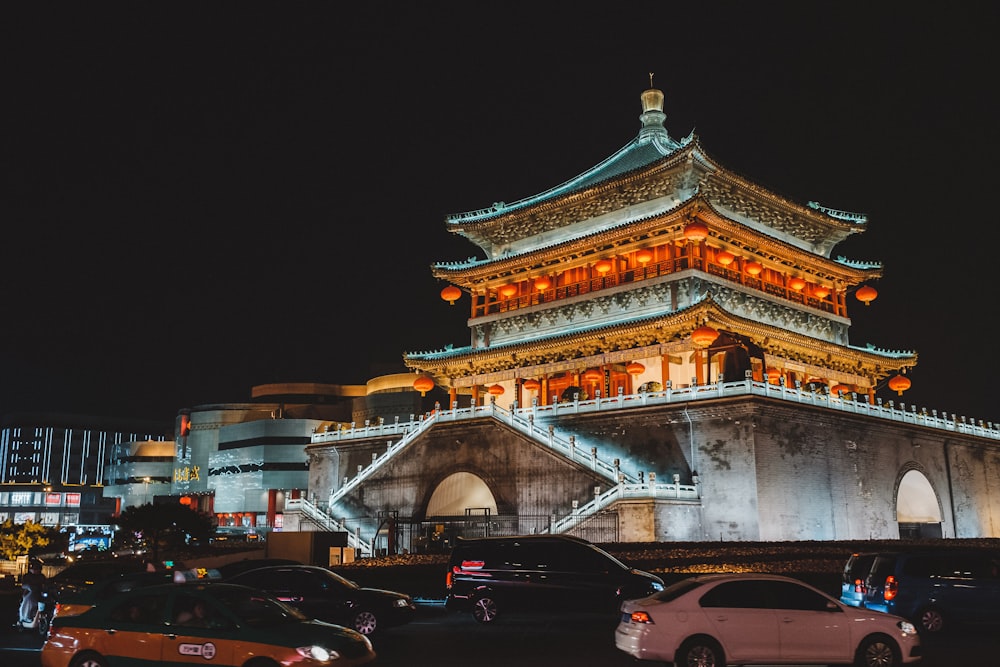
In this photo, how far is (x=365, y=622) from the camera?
45.9 ft

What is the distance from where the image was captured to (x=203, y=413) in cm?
7519

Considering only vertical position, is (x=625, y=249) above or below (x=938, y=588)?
above

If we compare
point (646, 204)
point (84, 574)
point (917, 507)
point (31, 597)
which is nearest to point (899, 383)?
point (917, 507)

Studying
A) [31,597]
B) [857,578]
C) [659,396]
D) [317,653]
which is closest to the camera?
[317,653]

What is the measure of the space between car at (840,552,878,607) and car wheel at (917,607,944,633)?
2.91ft

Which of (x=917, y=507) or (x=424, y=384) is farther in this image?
(x=424, y=384)

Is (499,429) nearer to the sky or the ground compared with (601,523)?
nearer to the sky

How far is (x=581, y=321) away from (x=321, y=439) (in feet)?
41.5

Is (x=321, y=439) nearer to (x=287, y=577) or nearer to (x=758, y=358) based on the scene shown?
(x=758, y=358)

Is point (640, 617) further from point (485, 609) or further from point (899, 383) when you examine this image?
point (899, 383)

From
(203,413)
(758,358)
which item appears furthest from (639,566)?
(203,413)

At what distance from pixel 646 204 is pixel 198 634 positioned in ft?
104

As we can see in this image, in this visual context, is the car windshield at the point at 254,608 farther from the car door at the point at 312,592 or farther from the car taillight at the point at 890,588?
→ the car taillight at the point at 890,588

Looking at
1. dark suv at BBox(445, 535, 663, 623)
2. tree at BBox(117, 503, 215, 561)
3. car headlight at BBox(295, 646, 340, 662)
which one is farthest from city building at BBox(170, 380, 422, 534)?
car headlight at BBox(295, 646, 340, 662)
